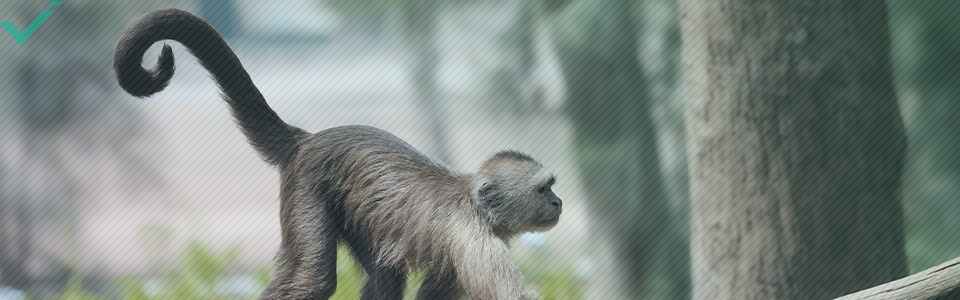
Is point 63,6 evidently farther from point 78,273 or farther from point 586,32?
point 586,32

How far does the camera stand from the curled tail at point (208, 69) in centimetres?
245

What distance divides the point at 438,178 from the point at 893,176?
7.06 feet

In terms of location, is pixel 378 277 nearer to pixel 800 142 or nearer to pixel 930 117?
pixel 800 142

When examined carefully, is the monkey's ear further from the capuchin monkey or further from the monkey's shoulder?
the monkey's shoulder

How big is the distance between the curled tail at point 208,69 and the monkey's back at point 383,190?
0.42 ft

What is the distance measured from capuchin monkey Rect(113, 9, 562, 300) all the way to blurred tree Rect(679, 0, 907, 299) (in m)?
1.15

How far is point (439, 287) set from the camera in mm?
2719

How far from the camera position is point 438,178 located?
2676 mm

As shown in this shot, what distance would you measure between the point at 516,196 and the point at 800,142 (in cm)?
145

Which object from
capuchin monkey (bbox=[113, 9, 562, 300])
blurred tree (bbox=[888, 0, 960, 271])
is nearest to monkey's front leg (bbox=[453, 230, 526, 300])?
capuchin monkey (bbox=[113, 9, 562, 300])

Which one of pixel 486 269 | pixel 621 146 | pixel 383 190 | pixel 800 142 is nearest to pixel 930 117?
pixel 800 142

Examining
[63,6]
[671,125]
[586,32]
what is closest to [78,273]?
[63,6]

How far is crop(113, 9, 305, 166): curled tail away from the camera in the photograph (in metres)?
2.45

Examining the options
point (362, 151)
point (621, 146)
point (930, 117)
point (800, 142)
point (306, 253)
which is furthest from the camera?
point (621, 146)
